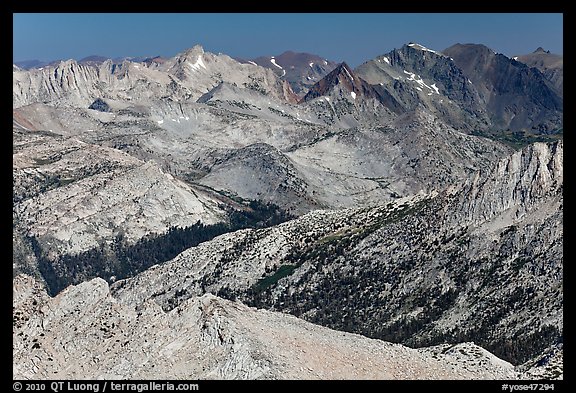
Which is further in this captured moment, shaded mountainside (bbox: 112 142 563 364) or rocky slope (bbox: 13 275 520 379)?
shaded mountainside (bbox: 112 142 563 364)

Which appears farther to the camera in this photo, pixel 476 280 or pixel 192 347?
pixel 476 280

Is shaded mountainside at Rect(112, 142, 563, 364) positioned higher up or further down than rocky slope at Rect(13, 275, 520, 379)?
higher up

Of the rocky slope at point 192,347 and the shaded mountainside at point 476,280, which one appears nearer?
the rocky slope at point 192,347

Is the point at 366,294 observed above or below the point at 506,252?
below

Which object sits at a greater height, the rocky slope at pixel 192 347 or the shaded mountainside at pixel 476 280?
the shaded mountainside at pixel 476 280

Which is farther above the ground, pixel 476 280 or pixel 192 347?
pixel 476 280
